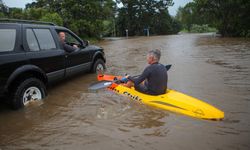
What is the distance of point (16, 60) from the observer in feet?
19.6

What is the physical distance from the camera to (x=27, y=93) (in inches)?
248

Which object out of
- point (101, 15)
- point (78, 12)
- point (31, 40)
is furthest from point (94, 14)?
point (31, 40)

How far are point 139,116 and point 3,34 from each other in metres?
3.43

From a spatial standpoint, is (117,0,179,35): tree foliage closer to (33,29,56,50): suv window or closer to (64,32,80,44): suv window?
(64,32,80,44): suv window

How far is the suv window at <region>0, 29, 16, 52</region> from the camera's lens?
18.9ft

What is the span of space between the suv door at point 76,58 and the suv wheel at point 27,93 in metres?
1.55

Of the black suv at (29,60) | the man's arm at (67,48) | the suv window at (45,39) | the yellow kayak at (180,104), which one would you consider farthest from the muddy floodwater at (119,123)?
the suv window at (45,39)

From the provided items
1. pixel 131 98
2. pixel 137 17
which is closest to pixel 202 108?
pixel 131 98

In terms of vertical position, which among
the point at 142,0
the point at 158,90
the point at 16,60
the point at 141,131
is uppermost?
the point at 142,0

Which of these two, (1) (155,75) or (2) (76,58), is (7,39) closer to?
(2) (76,58)

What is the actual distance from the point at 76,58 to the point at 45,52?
1490 mm

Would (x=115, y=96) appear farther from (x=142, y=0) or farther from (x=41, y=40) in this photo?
(x=142, y=0)

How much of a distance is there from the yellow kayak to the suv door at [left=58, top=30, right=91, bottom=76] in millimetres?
2194

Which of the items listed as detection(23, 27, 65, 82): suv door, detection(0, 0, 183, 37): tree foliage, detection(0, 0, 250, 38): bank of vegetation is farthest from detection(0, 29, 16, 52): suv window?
detection(0, 0, 183, 37): tree foliage
